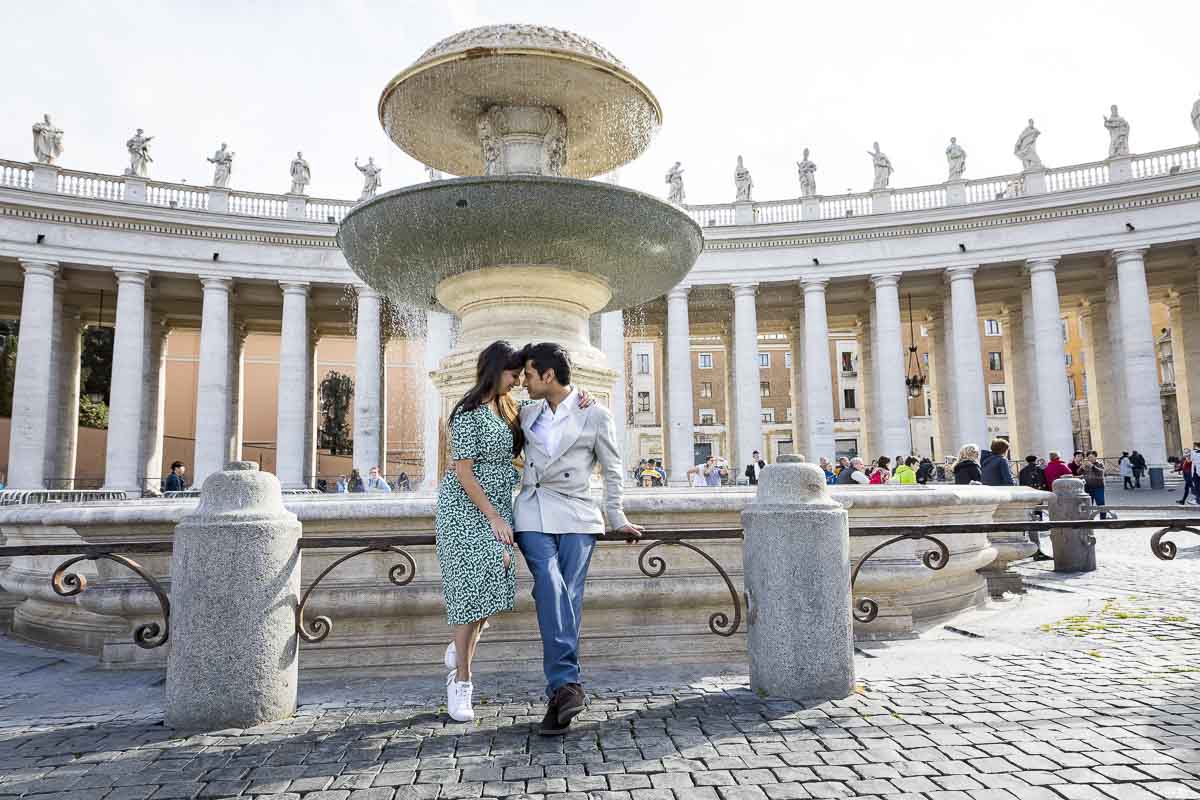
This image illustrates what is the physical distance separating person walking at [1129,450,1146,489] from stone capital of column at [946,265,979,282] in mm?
9566

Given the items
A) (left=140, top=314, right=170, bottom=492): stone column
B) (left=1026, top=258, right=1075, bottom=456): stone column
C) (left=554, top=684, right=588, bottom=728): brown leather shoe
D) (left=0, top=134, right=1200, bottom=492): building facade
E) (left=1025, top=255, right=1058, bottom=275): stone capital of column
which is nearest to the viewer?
(left=554, top=684, right=588, bottom=728): brown leather shoe

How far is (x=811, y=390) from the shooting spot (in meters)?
34.2

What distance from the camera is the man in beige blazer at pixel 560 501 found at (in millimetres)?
4117

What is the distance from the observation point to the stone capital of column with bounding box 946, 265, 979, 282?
109 ft

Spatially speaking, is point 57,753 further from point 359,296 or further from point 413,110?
point 359,296

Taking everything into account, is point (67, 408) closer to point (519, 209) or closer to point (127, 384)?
point (127, 384)

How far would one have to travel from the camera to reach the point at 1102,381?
35844mm

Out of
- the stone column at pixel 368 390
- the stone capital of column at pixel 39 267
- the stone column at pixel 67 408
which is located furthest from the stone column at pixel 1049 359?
the stone column at pixel 67 408

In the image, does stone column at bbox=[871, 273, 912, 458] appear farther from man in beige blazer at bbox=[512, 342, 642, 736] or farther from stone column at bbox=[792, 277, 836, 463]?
man in beige blazer at bbox=[512, 342, 642, 736]

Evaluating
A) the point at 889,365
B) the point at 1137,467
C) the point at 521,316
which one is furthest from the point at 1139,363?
the point at 521,316

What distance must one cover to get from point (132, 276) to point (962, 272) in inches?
1373

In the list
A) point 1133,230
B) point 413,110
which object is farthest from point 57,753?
point 1133,230

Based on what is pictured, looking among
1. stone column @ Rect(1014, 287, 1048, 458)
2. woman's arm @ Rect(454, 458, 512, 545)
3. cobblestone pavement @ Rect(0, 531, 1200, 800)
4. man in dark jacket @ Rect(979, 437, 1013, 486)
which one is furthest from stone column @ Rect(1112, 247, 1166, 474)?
woman's arm @ Rect(454, 458, 512, 545)

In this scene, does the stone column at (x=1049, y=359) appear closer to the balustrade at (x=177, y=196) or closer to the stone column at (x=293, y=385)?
the stone column at (x=293, y=385)
